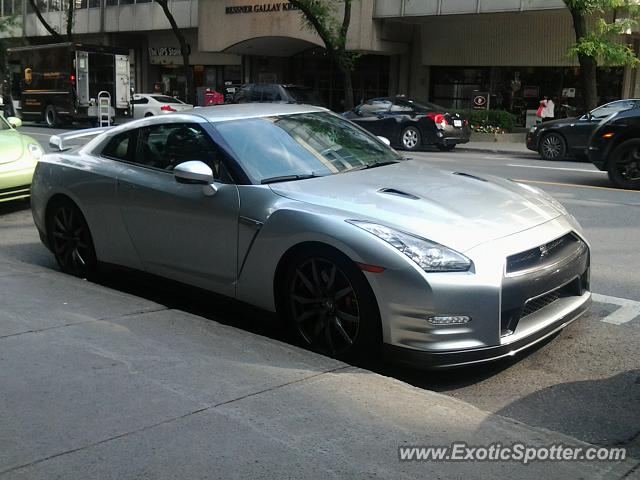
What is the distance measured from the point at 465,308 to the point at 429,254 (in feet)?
1.14

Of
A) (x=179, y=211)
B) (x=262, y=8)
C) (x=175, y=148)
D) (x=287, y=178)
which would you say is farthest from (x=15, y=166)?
(x=262, y=8)

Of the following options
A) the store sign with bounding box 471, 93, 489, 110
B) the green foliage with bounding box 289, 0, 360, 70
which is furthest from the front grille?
the store sign with bounding box 471, 93, 489, 110

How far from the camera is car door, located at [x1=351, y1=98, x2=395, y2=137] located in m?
20.6

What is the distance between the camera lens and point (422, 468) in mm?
3000

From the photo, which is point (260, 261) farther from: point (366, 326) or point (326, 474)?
point (326, 474)

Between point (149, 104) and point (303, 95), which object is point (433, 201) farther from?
point (149, 104)

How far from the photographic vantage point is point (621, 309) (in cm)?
555

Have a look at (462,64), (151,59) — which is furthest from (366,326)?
(151,59)

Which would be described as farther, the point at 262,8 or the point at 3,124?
the point at 262,8

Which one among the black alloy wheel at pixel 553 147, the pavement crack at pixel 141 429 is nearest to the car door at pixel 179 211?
the pavement crack at pixel 141 429

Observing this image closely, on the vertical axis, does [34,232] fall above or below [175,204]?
below

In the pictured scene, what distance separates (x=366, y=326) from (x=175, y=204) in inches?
71.8

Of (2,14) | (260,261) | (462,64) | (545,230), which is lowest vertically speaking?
(260,261)

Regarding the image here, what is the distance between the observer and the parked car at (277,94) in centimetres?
2345
